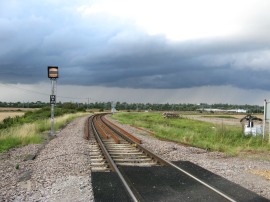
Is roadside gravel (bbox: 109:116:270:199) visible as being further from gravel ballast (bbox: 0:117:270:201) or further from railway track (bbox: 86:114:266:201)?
railway track (bbox: 86:114:266:201)

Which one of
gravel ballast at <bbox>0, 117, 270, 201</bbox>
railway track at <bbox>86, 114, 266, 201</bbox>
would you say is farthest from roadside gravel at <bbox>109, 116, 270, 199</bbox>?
railway track at <bbox>86, 114, 266, 201</bbox>

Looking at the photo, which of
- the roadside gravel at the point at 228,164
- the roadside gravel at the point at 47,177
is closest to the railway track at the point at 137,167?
the roadside gravel at the point at 47,177

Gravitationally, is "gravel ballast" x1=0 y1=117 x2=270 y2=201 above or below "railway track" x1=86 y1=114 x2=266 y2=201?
below

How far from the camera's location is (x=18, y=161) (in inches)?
525

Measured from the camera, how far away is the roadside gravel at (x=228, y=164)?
9217 mm

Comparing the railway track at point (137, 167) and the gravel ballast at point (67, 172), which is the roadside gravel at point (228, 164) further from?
the railway track at point (137, 167)

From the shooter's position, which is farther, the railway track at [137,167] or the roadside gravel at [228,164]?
the roadside gravel at [228,164]

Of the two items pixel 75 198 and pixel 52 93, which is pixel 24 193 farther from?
pixel 52 93

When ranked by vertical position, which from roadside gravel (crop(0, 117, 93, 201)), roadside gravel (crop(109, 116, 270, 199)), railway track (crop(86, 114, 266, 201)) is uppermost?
railway track (crop(86, 114, 266, 201))

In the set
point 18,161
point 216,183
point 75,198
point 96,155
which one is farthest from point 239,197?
point 18,161

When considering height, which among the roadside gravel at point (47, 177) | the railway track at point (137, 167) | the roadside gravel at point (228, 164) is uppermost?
the railway track at point (137, 167)

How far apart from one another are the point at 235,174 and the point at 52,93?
15.7m

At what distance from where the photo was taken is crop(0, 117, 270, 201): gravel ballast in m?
8.05

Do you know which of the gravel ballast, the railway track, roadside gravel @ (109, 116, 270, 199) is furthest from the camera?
roadside gravel @ (109, 116, 270, 199)
